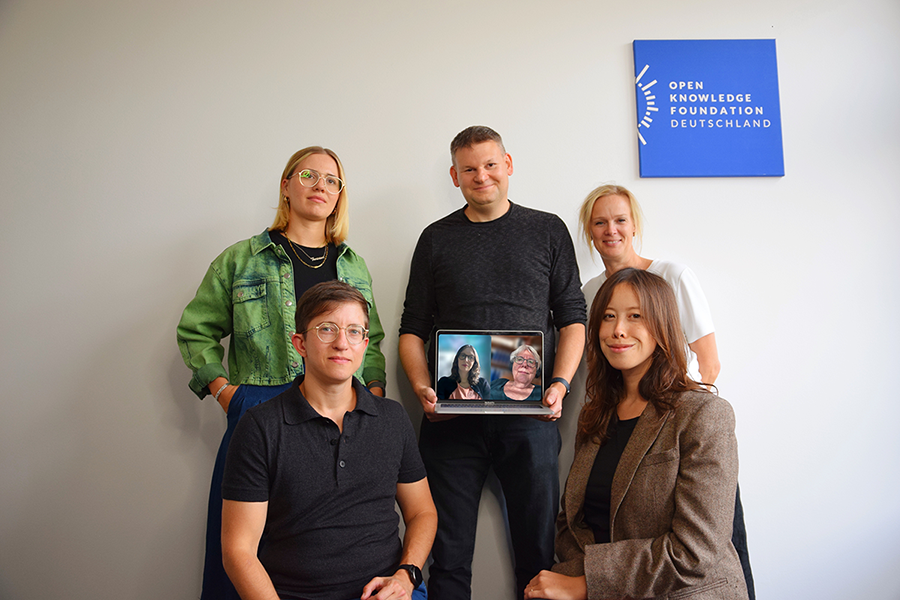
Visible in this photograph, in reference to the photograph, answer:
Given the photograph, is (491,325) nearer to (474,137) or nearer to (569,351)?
(569,351)

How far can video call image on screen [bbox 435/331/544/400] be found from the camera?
1.75 meters

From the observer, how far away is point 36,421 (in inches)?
92.0

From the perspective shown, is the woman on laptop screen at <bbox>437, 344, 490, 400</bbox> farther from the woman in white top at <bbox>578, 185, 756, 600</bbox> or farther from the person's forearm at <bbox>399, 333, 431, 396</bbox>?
the woman in white top at <bbox>578, 185, 756, 600</bbox>

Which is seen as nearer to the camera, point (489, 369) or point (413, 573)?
point (413, 573)

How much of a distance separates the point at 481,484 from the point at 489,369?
0.53 m

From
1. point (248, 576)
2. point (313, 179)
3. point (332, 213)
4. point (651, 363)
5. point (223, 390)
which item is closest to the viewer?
point (248, 576)

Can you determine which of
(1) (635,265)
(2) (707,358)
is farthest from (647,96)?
(2) (707,358)

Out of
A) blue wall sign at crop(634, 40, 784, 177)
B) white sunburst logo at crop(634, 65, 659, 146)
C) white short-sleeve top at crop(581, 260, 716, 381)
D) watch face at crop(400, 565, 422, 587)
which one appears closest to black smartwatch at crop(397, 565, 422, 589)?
watch face at crop(400, 565, 422, 587)

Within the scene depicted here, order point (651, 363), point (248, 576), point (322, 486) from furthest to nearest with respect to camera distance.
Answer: point (651, 363), point (322, 486), point (248, 576)

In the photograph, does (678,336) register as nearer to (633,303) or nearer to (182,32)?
(633,303)

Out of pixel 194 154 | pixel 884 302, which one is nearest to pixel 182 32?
pixel 194 154

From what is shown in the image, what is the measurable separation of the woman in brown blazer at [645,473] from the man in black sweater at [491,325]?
1.13 feet

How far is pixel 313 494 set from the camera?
1.36m

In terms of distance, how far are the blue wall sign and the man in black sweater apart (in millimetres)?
803
